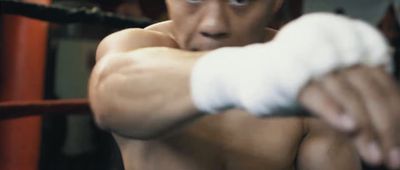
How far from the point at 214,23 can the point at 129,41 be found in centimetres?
9

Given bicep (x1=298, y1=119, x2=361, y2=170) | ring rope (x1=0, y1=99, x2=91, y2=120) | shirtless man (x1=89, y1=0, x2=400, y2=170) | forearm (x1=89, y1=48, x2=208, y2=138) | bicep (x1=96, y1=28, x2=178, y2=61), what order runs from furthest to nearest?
ring rope (x1=0, y1=99, x2=91, y2=120) < bicep (x1=298, y1=119, x2=361, y2=170) < bicep (x1=96, y1=28, x2=178, y2=61) < forearm (x1=89, y1=48, x2=208, y2=138) < shirtless man (x1=89, y1=0, x2=400, y2=170)

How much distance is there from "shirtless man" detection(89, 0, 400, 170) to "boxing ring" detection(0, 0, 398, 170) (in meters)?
0.43

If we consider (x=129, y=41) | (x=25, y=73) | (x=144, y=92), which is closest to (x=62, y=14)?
(x=25, y=73)

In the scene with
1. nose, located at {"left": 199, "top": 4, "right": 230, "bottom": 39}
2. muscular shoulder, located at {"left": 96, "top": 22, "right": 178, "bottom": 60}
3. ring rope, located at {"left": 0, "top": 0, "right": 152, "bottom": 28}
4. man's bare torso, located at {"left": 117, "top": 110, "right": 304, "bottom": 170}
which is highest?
nose, located at {"left": 199, "top": 4, "right": 230, "bottom": 39}

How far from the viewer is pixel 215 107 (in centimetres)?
45

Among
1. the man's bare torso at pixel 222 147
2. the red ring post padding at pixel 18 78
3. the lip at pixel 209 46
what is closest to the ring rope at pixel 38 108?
the red ring post padding at pixel 18 78

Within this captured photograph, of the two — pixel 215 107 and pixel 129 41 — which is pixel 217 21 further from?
pixel 215 107

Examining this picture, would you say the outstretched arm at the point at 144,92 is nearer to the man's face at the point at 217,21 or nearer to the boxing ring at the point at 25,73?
the man's face at the point at 217,21

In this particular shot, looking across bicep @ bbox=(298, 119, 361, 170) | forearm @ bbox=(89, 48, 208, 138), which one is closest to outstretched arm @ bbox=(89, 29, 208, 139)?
forearm @ bbox=(89, 48, 208, 138)

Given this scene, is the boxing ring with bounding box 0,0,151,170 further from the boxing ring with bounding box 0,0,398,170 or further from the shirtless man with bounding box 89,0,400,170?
the shirtless man with bounding box 89,0,400,170

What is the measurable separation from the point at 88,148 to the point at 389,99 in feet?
5.85

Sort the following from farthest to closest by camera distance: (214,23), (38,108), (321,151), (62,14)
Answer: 1. (62,14)
2. (38,108)
3. (321,151)
4. (214,23)

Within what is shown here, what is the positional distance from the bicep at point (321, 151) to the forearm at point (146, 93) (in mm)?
313

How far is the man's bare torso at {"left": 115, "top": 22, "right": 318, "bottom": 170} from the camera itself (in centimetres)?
69
